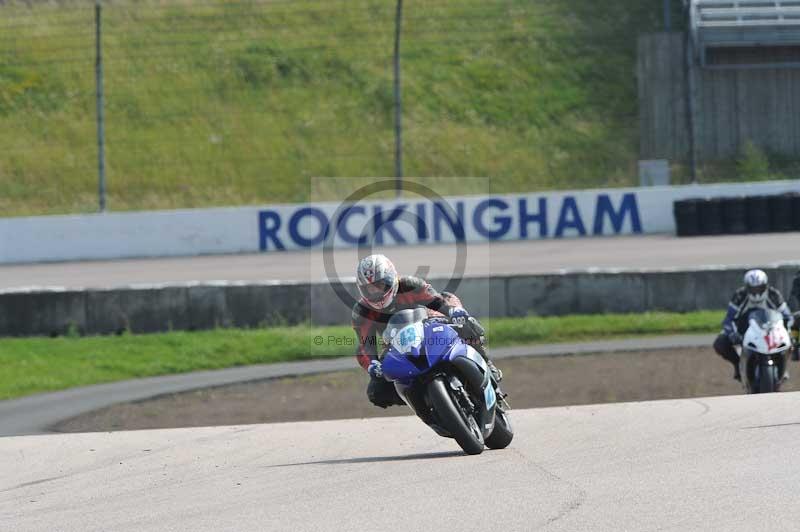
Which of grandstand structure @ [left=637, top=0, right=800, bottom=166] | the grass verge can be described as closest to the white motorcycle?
the grass verge

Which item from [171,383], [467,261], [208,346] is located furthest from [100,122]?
[171,383]

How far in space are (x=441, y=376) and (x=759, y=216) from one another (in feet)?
59.9

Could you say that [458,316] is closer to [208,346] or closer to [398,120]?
[208,346]

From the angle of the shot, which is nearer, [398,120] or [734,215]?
[398,120]

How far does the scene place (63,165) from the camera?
2778 centimetres

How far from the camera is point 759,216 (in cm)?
2444

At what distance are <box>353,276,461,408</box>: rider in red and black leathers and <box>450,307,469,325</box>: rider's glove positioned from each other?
4 centimetres

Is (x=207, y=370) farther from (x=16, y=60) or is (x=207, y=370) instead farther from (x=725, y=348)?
(x=16, y=60)

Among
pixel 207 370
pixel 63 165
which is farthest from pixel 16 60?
pixel 207 370

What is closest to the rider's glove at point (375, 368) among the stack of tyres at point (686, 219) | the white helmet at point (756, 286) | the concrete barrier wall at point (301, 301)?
the white helmet at point (756, 286)

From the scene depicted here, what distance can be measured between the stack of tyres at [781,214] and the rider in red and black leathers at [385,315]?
57.9ft

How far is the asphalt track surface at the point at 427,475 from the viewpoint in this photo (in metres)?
5.70

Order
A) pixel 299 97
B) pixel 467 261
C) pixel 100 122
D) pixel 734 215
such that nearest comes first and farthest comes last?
pixel 467 261, pixel 100 122, pixel 734 215, pixel 299 97
